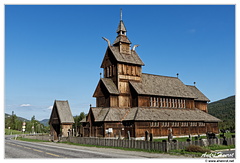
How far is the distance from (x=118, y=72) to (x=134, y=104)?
702cm

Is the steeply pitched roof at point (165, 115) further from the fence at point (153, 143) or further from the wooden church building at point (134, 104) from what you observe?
the fence at point (153, 143)

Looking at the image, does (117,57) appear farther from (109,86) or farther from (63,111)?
(63,111)

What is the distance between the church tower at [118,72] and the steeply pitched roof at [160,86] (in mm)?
2060

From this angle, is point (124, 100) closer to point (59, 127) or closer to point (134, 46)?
point (134, 46)

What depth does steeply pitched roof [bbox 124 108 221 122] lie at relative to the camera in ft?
144

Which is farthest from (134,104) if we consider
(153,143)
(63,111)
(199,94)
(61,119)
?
(199,94)

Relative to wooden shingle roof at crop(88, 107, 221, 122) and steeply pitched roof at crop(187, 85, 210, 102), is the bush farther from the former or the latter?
steeply pitched roof at crop(187, 85, 210, 102)

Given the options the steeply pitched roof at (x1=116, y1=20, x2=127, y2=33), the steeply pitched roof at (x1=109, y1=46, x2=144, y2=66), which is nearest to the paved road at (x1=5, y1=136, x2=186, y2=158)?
the steeply pitched roof at (x1=109, y1=46, x2=144, y2=66)

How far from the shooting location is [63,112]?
5319 centimetres

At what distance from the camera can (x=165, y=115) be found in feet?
157

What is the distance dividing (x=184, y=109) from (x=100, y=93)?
19615 mm

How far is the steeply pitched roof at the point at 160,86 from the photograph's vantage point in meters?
49.3

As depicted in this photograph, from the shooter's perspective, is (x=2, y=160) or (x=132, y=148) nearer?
(x=2, y=160)

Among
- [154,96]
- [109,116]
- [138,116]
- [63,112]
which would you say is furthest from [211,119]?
[63,112]
